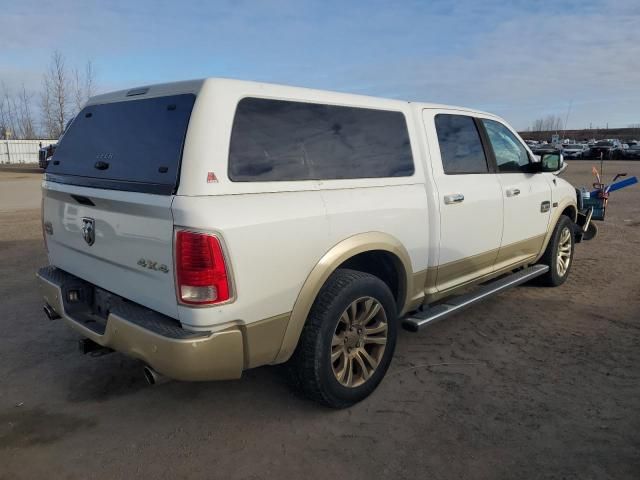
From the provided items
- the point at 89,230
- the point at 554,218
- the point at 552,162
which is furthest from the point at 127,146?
the point at 554,218

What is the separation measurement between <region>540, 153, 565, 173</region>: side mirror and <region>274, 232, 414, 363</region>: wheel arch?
7.08 ft

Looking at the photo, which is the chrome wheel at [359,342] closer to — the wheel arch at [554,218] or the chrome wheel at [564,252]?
the wheel arch at [554,218]

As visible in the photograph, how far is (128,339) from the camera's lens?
2725 millimetres

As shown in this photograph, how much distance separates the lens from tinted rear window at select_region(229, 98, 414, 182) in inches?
108

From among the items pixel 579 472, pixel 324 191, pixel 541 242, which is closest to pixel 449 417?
pixel 579 472

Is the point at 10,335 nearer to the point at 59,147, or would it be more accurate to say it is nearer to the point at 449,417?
the point at 59,147

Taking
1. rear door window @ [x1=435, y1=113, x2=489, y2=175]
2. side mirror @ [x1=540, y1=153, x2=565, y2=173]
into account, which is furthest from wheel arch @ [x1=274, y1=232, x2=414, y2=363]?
side mirror @ [x1=540, y1=153, x2=565, y2=173]

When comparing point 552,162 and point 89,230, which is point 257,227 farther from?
point 552,162

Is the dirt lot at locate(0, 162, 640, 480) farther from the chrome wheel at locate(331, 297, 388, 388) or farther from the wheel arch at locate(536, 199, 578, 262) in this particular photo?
the wheel arch at locate(536, 199, 578, 262)

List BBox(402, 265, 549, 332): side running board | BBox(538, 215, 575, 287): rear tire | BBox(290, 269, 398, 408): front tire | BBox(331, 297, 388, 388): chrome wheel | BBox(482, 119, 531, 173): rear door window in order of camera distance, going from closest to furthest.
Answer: BBox(290, 269, 398, 408): front tire
BBox(331, 297, 388, 388): chrome wheel
BBox(402, 265, 549, 332): side running board
BBox(482, 119, 531, 173): rear door window
BBox(538, 215, 575, 287): rear tire

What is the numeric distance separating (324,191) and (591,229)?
5812 mm

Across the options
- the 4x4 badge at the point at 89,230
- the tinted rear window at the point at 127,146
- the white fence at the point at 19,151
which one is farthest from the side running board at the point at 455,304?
the white fence at the point at 19,151

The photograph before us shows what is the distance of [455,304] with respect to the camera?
4.07 meters

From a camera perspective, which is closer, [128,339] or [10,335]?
[128,339]
